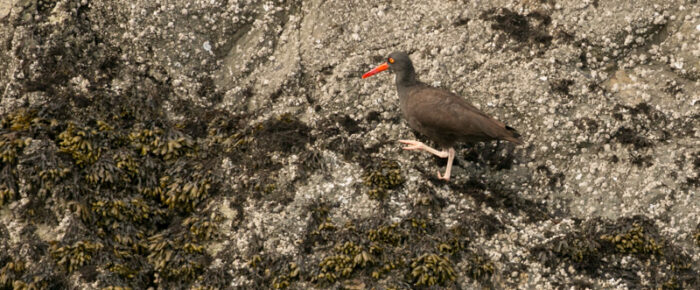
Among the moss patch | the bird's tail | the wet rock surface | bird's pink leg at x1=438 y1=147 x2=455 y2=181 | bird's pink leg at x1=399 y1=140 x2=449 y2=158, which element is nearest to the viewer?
the moss patch

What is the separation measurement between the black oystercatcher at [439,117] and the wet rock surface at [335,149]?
38 centimetres

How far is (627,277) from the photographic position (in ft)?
27.1

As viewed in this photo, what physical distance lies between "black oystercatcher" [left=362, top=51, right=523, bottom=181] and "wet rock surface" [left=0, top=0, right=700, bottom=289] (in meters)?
0.38

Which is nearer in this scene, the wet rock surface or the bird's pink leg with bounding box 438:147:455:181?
the wet rock surface

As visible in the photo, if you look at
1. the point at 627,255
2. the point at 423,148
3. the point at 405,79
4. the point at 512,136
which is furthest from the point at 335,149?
the point at 627,255

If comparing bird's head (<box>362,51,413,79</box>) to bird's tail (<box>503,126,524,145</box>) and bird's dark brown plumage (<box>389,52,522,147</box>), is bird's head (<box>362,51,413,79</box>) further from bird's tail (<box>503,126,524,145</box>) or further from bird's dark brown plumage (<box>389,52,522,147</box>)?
bird's tail (<box>503,126,524,145</box>)

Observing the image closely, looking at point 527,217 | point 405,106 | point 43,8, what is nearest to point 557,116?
point 527,217

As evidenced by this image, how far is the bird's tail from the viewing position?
8773mm

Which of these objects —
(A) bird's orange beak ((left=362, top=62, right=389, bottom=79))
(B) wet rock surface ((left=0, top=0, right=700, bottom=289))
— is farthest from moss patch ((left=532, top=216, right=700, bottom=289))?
(A) bird's orange beak ((left=362, top=62, right=389, bottom=79))

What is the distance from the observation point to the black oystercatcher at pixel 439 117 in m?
8.89

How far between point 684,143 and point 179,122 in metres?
7.06

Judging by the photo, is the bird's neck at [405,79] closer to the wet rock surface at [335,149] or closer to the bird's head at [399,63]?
the bird's head at [399,63]

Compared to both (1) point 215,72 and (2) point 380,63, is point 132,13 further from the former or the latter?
(2) point 380,63

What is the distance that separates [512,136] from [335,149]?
95.0 inches
